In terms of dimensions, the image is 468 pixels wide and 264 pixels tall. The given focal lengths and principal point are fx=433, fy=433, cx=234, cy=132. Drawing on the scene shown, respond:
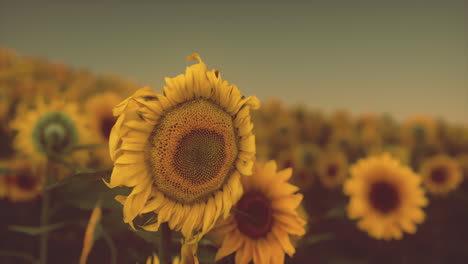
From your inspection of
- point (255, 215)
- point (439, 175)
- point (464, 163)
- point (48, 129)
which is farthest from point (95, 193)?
point (464, 163)

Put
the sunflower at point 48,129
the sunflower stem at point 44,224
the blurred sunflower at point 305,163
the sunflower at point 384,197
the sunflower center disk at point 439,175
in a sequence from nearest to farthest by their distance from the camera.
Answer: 1. the sunflower stem at point 44,224
2. the sunflower at point 48,129
3. the sunflower at point 384,197
4. the blurred sunflower at point 305,163
5. the sunflower center disk at point 439,175

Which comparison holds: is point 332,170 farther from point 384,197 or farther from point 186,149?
point 186,149

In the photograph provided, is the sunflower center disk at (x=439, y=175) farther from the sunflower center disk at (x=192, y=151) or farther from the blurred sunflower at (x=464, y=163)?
the sunflower center disk at (x=192, y=151)

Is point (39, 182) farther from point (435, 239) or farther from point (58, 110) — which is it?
point (435, 239)

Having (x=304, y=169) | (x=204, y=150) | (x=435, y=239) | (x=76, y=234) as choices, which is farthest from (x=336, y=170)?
(x=204, y=150)

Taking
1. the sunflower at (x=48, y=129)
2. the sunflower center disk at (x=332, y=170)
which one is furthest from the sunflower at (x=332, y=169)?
the sunflower at (x=48, y=129)

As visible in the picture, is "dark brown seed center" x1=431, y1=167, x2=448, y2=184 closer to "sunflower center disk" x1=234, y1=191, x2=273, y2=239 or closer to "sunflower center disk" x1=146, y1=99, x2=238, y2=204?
"sunflower center disk" x1=234, y1=191, x2=273, y2=239
